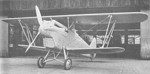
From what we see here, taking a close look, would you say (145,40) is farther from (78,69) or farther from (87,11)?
(78,69)

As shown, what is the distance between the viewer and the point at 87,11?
685 inches

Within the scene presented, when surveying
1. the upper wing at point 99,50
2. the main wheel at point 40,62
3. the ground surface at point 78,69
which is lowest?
the ground surface at point 78,69

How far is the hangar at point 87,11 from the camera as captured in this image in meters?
14.7

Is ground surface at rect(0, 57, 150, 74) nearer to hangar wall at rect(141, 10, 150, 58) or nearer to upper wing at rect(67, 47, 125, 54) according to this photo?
upper wing at rect(67, 47, 125, 54)

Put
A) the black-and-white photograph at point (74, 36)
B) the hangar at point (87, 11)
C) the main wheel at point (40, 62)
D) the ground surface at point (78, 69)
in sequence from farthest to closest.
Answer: the hangar at point (87, 11) < the main wheel at point (40, 62) < the black-and-white photograph at point (74, 36) < the ground surface at point (78, 69)

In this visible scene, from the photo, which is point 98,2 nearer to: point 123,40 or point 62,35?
point 123,40

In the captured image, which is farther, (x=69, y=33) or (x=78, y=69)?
(x=69, y=33)

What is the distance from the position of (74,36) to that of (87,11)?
719cm

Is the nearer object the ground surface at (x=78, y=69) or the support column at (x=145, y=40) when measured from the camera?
the ground surface at (x=78, y=69)

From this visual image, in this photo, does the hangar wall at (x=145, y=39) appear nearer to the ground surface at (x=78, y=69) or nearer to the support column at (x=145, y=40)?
the support column at (x=145, y=40)

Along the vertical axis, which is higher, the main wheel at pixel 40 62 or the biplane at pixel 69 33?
the biplane at pixel 69 33

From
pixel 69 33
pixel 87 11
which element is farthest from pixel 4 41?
pixel 69 33

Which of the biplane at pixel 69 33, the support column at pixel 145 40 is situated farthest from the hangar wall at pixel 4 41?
the support column at pixel 145 40

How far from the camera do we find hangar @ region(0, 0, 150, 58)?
578 inches
